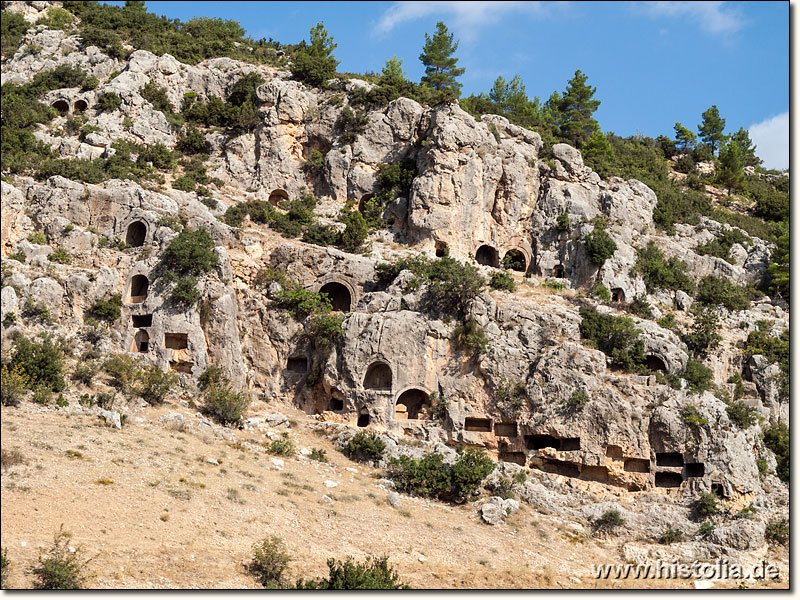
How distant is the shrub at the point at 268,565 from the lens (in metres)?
20.0

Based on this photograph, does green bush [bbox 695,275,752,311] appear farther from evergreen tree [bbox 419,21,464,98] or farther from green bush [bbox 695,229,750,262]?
evergreen tree [bbox 419,21,464,98]

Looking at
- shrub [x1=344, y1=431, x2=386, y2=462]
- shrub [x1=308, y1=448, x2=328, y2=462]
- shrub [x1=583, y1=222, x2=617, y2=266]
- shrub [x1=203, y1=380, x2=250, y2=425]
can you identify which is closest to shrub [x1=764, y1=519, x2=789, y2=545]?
shrub [x1=344, y1=431, x2=386, y2=462]

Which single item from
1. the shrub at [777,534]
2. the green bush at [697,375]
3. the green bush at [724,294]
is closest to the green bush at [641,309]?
the green bush at [697,375]

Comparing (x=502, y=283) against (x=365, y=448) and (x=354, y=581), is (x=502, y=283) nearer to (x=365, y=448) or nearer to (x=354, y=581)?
(x=365, y=448)

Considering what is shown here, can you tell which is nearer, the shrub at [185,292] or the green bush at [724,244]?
the shrub at [185,292]

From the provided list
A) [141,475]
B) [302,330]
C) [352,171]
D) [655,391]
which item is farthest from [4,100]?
[655,391]

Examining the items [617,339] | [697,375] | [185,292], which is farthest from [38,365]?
[697,375]

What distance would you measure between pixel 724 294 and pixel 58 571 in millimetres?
39181

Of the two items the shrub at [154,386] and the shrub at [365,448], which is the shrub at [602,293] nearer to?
the shrub at [365,448]

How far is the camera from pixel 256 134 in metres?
49.7

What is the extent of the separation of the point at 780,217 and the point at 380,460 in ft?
141

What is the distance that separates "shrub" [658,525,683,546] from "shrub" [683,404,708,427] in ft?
16.3

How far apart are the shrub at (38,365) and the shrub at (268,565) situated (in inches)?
499

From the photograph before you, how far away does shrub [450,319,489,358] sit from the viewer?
34312mm
